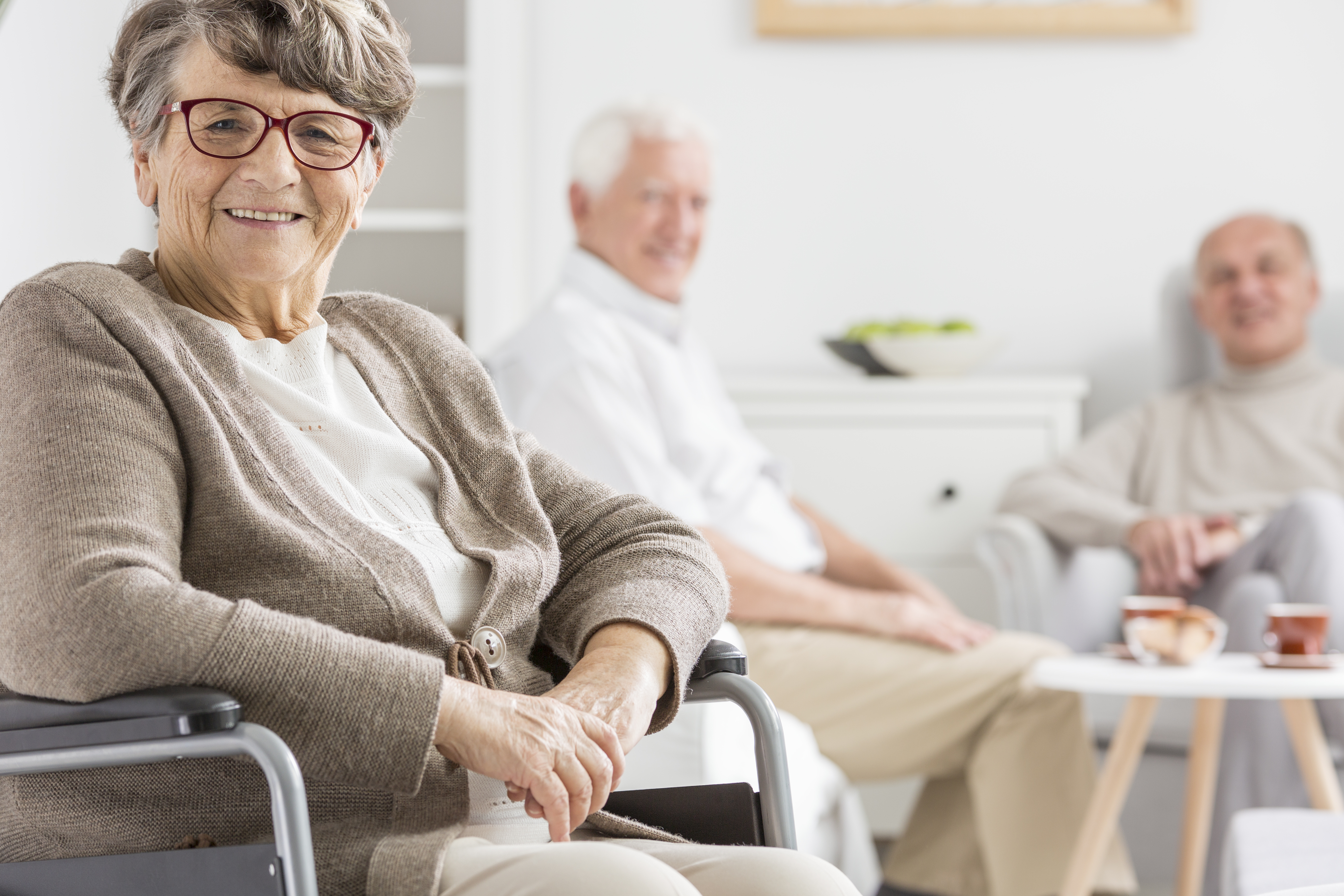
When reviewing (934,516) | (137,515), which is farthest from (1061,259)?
(137,515)

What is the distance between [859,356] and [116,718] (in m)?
2.45

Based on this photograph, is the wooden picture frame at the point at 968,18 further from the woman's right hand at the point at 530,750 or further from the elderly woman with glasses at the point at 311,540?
the woman's right hand at the point at 530,750

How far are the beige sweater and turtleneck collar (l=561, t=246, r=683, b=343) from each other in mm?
871

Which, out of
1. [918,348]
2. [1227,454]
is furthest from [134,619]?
[1227,454]

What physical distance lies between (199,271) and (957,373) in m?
2.24

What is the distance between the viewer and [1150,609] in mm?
1926

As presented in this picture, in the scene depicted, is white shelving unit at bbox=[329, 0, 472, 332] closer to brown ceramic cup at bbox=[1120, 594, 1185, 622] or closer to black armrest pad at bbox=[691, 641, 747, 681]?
brown ceramic cup at bbox=[1120, 594, 1185, 622]

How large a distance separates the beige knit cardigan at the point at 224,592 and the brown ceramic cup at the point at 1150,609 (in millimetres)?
970

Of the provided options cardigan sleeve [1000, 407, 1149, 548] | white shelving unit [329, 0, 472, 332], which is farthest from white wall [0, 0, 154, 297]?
cardigan sleeve [1000, 407, 1149, 548]

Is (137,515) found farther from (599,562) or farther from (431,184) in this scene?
(431,184)

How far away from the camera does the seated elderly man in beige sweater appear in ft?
8.32

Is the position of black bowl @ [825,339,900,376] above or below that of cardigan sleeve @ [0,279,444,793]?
below

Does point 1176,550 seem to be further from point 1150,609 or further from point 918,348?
point 918,348

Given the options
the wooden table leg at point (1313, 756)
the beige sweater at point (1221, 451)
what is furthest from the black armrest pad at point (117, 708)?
the beige sweater at point (1221, 451)
